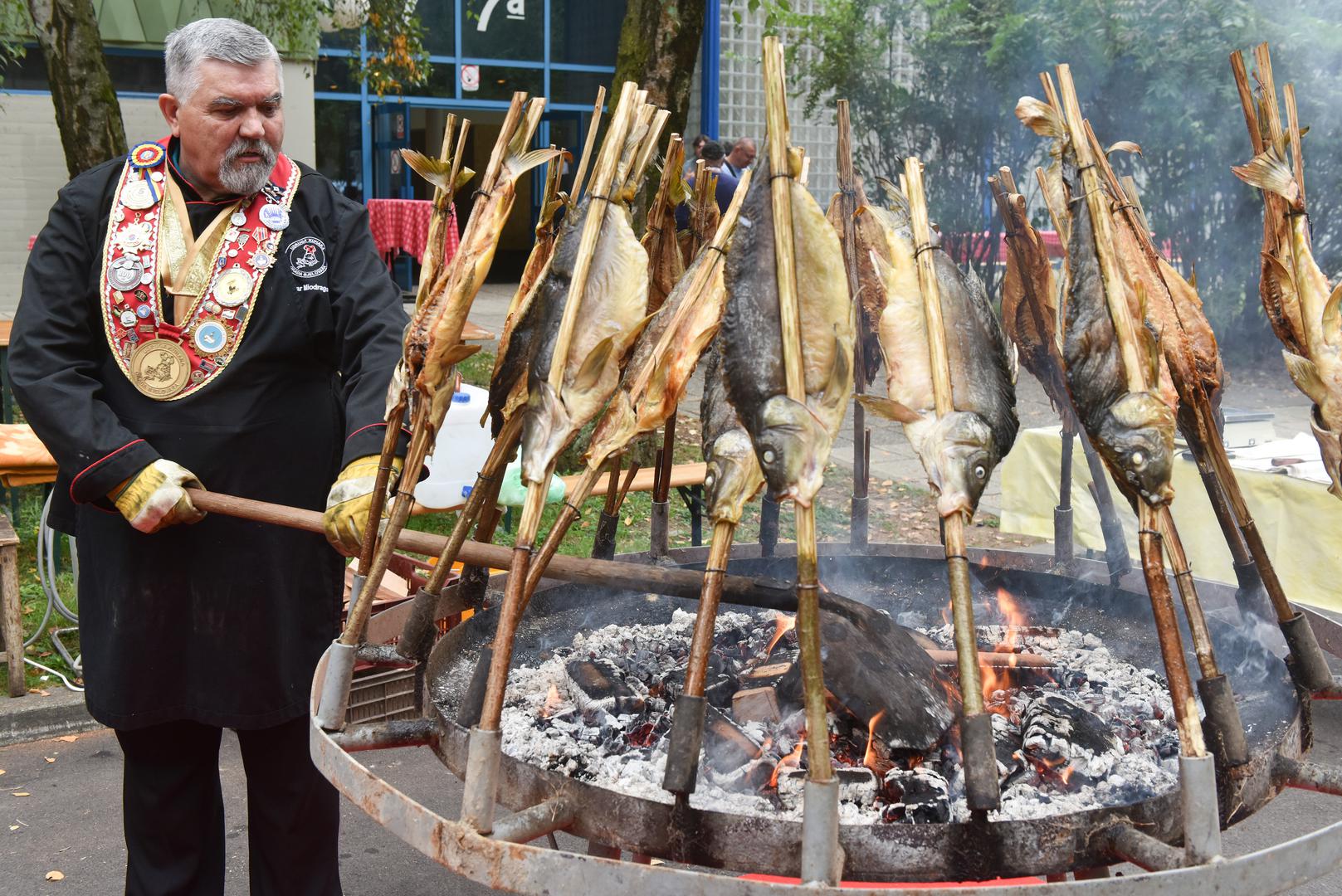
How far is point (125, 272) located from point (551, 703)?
1.46 m

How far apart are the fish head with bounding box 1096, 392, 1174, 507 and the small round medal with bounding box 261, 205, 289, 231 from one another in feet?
6.67

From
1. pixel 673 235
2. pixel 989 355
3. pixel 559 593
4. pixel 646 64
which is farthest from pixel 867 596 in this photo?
pixel 646 64

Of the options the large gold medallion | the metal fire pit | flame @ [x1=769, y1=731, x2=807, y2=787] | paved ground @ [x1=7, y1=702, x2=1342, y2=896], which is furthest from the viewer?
paved ground @ [x1=7, y1=702, x2=1342, y2=896]

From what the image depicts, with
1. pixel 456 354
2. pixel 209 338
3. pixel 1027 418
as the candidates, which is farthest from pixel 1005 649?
pixel 1027 418

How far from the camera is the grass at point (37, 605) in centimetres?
506

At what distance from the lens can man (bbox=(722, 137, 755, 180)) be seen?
10719 mm

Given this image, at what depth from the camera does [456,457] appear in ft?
17.7

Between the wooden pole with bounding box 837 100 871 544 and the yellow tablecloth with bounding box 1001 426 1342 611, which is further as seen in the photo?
the yellow tablecloth with bounding box 1001 426 1342 611

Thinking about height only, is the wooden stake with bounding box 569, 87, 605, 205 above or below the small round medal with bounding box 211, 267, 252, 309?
above

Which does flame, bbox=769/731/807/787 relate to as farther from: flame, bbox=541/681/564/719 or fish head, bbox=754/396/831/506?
fish head, bbox=754/396/831/506

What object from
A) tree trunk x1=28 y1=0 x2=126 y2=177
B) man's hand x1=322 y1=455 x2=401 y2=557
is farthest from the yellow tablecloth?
tree trunk x1=28 y1=0 x2=126 y2=177

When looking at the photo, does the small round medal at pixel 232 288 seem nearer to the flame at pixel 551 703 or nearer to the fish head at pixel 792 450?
the flame at pixel 551 703

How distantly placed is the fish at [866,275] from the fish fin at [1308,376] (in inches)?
32.0

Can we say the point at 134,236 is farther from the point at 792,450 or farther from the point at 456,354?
the point at 792,450
